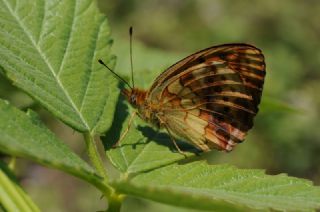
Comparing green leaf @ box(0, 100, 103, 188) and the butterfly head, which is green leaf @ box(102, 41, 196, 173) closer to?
the butterfly head

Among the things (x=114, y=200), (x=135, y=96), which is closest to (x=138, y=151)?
(x=114, y=200)

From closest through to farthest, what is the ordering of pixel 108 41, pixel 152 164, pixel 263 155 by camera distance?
pixel 152 164 < pixel 108 41 < pixel 263 155

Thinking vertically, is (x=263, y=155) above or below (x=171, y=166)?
above

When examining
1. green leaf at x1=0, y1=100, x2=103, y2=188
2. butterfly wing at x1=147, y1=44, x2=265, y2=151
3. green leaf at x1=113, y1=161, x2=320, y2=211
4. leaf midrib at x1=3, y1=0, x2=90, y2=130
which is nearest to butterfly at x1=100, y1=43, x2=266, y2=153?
→ butterfly wing at x1=147, y1=44, x2=265, y2=151

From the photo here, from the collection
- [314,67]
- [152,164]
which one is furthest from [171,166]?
[314,67]

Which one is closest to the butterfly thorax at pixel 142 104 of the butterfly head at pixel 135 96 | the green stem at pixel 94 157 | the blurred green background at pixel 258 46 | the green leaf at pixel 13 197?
the butterfly head at pixel 135 96

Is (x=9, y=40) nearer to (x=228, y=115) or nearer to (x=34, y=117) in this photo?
(x=34, y=117)
